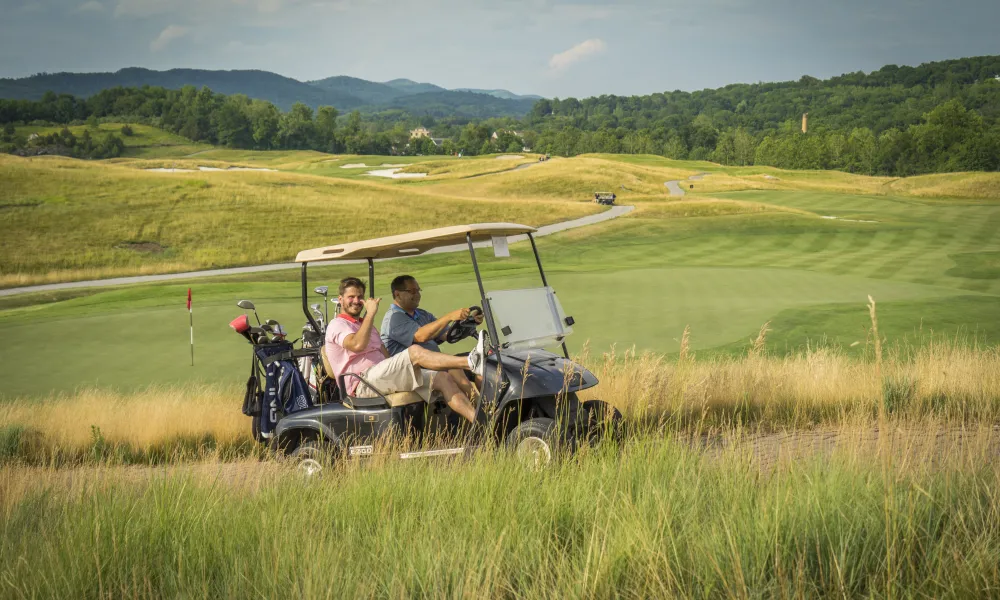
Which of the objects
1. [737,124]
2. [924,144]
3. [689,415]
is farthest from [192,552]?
[737,124]

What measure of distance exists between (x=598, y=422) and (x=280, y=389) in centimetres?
246

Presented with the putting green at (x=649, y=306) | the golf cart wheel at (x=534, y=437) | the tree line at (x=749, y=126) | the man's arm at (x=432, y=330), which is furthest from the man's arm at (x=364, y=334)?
the tree line at (x=749, y=126)

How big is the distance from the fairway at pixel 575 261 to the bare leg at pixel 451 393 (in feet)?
2.98

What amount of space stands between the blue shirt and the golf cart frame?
49 centimetres

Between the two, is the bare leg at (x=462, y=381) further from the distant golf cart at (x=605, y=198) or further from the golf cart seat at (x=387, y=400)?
the distant golf cart at (x=605, y=198)

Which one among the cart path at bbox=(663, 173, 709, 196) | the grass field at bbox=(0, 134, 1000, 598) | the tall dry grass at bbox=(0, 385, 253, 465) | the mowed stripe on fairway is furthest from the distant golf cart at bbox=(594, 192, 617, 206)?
the tall dry grass at bbox=(0, 385, 253, 465)

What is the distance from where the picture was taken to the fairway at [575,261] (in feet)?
40.1

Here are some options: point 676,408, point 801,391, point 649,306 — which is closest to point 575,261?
point 649,306

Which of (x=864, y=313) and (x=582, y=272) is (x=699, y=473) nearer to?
(x=864, y=313)

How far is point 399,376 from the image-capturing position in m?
5.70

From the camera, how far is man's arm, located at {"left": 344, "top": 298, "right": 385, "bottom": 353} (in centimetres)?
572

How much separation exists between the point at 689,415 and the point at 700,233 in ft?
94.8

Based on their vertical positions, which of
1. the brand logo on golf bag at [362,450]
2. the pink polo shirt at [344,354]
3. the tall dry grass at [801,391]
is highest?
the pink polo shirt at [344,354]

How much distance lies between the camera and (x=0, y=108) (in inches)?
3772
